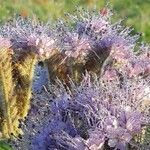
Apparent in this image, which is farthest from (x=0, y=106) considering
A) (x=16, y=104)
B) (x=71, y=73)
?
(x=71, y=73)

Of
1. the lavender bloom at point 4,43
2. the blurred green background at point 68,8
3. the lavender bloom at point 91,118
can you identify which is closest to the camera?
the lavender bloom at point 91,118

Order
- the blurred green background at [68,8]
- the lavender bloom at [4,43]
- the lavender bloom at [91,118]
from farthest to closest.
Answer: the blurred green background at [68,8], the lavender bloom at [4,43], the lavender bloom at [91,118]

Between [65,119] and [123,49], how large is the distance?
1.71 feet

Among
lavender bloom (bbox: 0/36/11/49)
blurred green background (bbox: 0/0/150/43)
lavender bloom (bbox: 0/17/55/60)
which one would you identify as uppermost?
blurred green background (bbox: 0/0/150/43)

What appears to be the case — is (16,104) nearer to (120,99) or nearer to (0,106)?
(0,106)

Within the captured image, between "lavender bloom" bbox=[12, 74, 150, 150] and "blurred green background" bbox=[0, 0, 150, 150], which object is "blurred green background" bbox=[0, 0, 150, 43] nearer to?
"blurred green background" bbox=[0, 0, 150, 150]

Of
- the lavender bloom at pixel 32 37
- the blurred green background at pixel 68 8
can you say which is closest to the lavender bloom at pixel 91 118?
the lavender bloom at pixel 32 37

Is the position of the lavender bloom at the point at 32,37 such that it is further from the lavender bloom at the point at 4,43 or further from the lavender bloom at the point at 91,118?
the lavender bloom at the point at 91,118

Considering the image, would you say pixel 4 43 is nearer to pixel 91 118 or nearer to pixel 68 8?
pixel 91 118

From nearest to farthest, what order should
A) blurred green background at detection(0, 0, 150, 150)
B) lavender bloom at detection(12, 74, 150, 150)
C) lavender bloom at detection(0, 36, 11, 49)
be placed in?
1. lavender bloom at detection(12, 74, 150, 150)
2. lavender bloom at detection(0, 36, 11, 49)
3. blurred green background at detection(0, 0, 150, 150)

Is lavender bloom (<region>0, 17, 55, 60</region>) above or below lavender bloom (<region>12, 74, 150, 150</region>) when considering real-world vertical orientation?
above

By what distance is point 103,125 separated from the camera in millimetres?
1883

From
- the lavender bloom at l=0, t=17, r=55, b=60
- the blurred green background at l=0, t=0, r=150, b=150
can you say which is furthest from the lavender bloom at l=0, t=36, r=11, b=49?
the blurred green background at l=0, t=0, r=150, b=150

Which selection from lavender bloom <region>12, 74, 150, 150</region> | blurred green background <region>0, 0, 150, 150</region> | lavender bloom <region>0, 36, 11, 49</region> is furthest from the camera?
blurred green background <region>0, 0, 150, 150</region>
